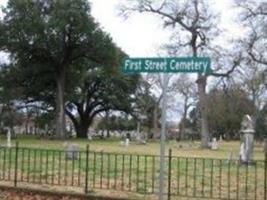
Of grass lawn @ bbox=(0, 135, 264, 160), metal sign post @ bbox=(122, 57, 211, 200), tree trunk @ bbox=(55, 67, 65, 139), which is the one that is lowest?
grass lawn @ bbox=(0, 135, 264, 160)

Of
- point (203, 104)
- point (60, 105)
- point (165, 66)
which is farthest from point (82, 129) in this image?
point (165, 66)

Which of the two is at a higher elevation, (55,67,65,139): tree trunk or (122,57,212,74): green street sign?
(55,67,65,139): tree trunk

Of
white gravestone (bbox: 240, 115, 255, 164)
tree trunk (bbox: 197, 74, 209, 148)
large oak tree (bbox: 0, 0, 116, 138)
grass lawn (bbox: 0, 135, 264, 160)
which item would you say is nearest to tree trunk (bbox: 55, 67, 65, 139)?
large oak tree (bbox: 0, 0, 116, 138)

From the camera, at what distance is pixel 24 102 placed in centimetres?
8119

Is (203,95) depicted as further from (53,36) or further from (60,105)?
(60,105)

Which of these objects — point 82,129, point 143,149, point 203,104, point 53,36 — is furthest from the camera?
point 82,129

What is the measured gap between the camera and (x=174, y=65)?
1027cm

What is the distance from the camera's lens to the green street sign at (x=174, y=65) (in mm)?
10172

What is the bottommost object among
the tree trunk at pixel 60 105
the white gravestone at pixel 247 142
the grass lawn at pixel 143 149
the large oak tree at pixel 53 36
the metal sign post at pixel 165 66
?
the grass lawn at pixel 143 149

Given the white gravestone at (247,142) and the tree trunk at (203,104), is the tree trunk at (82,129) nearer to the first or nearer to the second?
the tree trunk at (203,104)

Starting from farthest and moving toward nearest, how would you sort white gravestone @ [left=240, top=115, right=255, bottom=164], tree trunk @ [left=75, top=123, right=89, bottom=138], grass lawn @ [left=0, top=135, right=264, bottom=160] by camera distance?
1. tree trunk @ [left=75, top=123, right=89, bottom=138]
2. grass lawn @ [left=0, top=135, right=264, bottom=160]
3. white gravestone @ [left=240, top=115, right=255, bottom=164]

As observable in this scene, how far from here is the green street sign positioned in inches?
400

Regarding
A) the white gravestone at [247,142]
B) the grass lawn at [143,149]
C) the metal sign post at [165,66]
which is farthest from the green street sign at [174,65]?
the grass lawn at [143,149]

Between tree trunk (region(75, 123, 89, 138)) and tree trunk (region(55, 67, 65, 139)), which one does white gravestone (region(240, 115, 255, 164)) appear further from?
tree trunk (region(75, 123, 89, 138))
